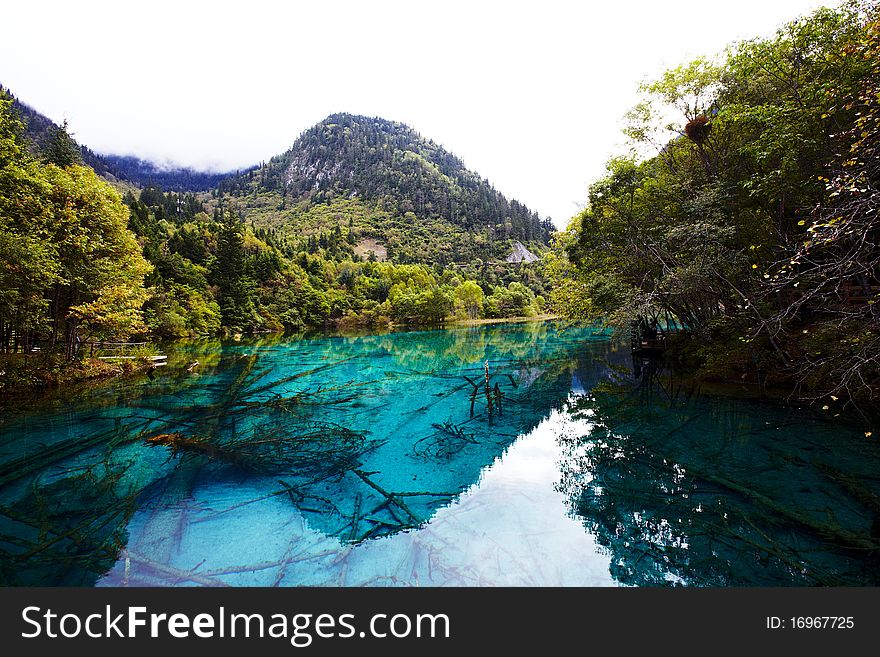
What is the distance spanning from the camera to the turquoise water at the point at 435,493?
4.58 metres

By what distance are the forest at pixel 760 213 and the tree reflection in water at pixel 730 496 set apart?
1411 mm

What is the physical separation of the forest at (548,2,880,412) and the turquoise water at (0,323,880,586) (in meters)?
2.13

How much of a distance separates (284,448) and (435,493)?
4.12 metres

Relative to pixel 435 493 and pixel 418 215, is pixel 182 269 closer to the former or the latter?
pixel 435 493

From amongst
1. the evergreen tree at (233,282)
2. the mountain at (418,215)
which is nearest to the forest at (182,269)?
the evergreen tree at (233,282)

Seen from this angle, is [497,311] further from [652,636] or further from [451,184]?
[451,184]

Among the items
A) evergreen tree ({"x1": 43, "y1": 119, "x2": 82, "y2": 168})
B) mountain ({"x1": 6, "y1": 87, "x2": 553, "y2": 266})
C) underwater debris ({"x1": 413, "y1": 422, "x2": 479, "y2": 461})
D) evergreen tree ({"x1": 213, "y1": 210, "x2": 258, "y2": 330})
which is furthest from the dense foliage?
mountain ({"x1": 6, "y1": 87, "x2": 553, "y2": 266})

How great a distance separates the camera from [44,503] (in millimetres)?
6059

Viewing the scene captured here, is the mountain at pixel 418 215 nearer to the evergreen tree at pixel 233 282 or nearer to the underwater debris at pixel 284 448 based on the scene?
the evergreen tree at pixel 233 282

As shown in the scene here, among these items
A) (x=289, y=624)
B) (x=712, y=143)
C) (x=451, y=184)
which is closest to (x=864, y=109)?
(x=712, y=143)

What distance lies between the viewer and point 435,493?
6.73m

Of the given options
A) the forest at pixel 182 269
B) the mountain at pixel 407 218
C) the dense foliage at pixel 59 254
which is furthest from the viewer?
the mountain at pixel 407 218

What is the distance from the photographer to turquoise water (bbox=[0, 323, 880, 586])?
4582 mm

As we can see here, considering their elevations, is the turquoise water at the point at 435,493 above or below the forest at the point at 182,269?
below
